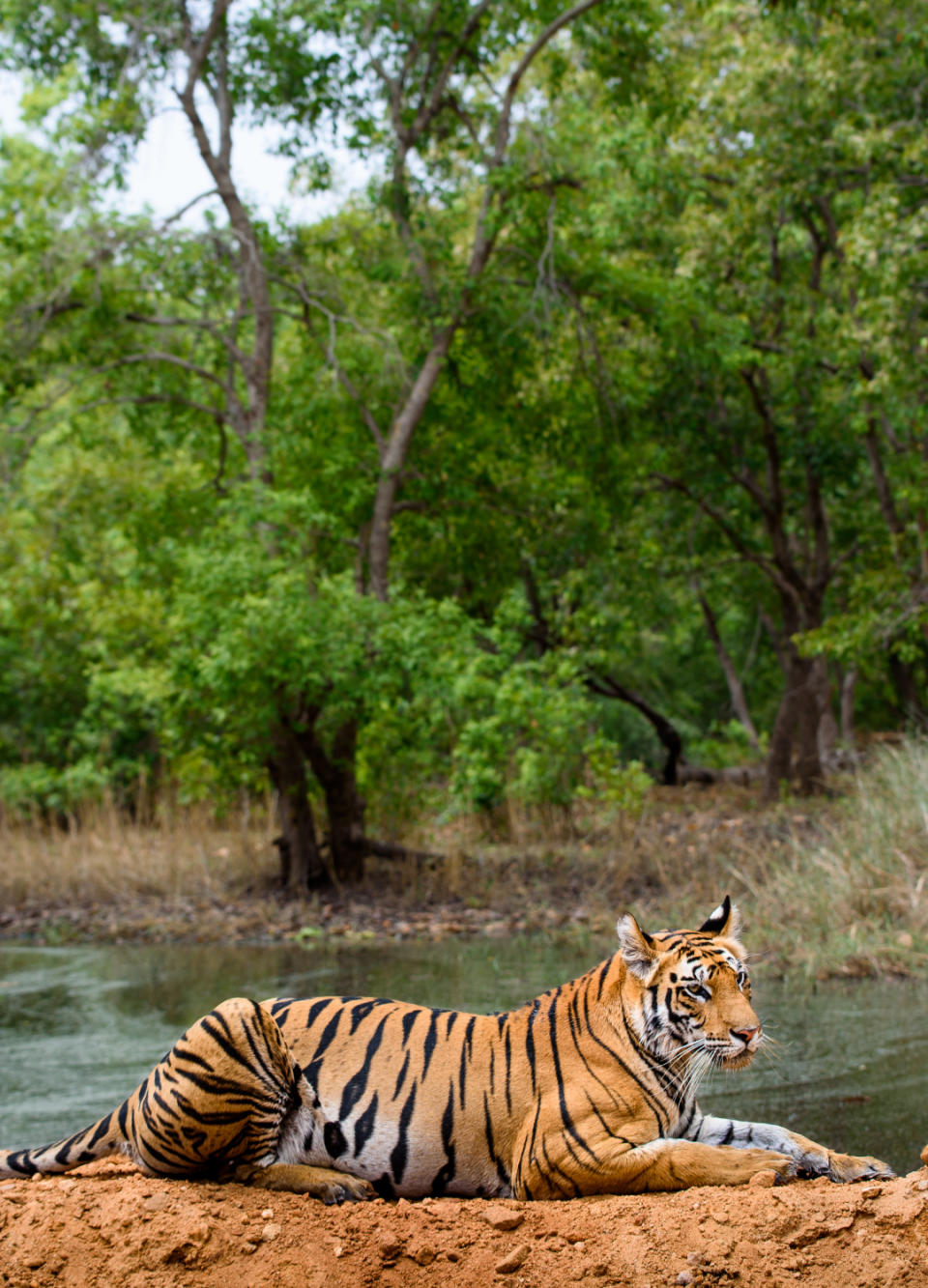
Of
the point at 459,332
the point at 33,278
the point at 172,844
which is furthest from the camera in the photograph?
the point at 459,332

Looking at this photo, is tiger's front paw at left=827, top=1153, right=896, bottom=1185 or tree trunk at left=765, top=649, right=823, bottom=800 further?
tree trunk at left=765, top=649, right=823, bottom=800

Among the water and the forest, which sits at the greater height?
the forest

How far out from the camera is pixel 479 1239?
349 cm

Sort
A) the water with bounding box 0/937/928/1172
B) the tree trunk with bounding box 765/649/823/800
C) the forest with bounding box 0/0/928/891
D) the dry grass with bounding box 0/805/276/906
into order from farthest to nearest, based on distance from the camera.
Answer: the tree trunk with bounding box 765/649/823/800 → the dry grass with bounding box 0/805/276/906 → the forest with bounding box 0/0/928/891 → the water with bounding box 0/937/928/1172

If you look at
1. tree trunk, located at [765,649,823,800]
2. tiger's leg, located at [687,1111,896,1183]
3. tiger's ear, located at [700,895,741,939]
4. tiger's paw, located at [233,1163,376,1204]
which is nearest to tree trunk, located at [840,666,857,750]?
tree trunk, located at [765,649,823,800]

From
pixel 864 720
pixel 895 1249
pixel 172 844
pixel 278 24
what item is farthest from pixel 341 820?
pixel 864 720

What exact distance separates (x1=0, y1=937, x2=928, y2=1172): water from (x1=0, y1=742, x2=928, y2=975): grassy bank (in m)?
0.82

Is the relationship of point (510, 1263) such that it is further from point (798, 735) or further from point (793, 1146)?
point (798, 735)

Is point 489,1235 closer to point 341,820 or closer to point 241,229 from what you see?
point 341,820

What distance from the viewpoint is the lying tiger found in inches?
144

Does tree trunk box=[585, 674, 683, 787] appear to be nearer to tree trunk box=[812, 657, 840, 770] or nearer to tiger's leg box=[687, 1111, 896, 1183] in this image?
tree trunk box=[812, 657, 840, 770]

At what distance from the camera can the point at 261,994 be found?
33.3 ft

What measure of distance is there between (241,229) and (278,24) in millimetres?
2630

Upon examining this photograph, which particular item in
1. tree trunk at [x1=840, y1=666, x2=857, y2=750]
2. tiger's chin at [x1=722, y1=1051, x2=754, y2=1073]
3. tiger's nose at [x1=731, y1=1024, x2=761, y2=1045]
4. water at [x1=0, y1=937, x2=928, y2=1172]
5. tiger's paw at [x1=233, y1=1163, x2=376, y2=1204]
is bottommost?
water at [x1=0, y1=937, x2=928, y2=1172]
